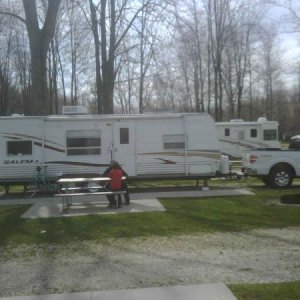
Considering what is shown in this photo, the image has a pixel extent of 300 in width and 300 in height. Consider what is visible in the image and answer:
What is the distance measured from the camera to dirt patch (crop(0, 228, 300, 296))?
22.5 ft

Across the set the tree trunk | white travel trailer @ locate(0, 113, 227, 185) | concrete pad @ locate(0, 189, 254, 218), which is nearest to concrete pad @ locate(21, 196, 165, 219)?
concrete pad @ locate(0, 189, 254, 218)

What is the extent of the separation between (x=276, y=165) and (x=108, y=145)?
5781 millimetres

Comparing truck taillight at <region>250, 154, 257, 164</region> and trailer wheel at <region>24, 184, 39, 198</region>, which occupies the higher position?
truck taillight at <region>250, 154, 257, 164</region>

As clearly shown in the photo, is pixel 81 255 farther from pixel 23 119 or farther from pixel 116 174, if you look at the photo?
pixel 23 119

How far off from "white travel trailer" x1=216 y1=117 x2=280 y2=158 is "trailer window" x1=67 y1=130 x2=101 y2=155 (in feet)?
50.8

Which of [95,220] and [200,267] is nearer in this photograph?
[200,267]

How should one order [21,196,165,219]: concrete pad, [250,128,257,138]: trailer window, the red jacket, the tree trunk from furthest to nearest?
[250,128,257,138]: trailer window < the tree trunk < the red jacket < [21,196,165,219]: concrete pad

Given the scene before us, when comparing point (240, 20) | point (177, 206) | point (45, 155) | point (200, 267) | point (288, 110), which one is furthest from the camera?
point (288, 110)

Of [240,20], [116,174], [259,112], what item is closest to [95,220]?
[116,174]

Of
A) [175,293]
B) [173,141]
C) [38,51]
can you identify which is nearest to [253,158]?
[173,141]

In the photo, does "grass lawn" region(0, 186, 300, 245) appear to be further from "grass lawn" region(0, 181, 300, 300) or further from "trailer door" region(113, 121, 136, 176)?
"trailer door" region(113, 121, 136, 176)

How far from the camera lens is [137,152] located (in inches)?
714

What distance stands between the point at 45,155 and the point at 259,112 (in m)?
55.0

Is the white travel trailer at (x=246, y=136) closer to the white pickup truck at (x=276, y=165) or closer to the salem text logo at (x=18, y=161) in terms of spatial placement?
the white pickup truck at (x=276, y=165)
